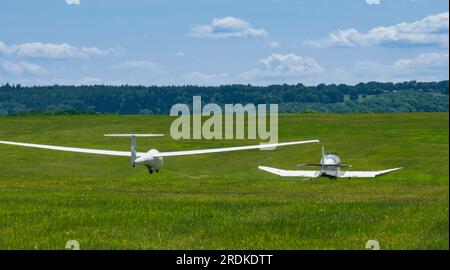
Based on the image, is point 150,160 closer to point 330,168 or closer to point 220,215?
point 330,168

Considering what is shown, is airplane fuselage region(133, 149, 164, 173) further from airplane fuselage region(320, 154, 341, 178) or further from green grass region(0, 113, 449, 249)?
airplane fuselage region(320, 154, 341, 178)

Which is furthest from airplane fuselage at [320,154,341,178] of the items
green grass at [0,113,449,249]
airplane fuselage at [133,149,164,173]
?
green grass at [0,113,449,249]

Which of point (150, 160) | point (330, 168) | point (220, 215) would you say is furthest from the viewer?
point (330, 168)

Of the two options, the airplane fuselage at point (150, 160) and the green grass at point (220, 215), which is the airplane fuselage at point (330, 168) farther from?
the green grass at point (220, 215)

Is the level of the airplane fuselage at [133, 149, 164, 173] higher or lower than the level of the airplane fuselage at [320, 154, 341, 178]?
higher

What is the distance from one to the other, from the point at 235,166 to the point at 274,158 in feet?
28.1

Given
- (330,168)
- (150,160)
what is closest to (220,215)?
(150,160)

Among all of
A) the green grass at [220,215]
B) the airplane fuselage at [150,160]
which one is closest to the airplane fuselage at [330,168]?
the airplane fuselage at [150,160]

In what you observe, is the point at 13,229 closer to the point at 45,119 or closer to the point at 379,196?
the point at 379,196

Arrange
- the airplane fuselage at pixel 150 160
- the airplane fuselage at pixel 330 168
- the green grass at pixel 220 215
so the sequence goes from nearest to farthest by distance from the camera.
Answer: the green grass at pixel 220 215 → the airplane fuselage at pixel 150 160 → the airplane fuselage at pixel 330 168

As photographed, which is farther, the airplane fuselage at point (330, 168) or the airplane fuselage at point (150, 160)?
the airplane fuselage at point (330, 168)

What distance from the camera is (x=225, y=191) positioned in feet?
146

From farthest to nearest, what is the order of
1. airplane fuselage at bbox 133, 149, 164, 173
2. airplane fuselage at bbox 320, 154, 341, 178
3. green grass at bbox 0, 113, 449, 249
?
1. airplane fuselage at bbox 320, 154, 341, 178
2. airplane fuselage at bbox 133, 149, 164, 173
3. green grass at bbox 0, 113, 449, 249

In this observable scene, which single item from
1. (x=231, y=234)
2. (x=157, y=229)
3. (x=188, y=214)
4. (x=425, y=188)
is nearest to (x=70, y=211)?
(x=188, y=214)
